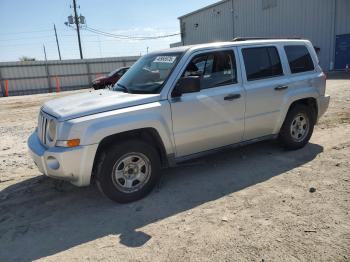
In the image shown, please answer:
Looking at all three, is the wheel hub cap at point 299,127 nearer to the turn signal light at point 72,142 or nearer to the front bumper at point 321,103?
the front bumper at point 321,103

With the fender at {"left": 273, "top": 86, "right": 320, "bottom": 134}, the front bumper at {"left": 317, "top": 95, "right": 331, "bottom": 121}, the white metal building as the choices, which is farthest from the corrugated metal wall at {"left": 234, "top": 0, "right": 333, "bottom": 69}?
the fender at {"left": 273, "top": 86, "right": 320, "bottom": 134}

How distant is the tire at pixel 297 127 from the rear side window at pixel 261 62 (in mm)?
783

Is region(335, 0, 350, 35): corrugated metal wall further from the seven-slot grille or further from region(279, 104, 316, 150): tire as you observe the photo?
the seven-slot grille

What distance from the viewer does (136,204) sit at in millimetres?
4207

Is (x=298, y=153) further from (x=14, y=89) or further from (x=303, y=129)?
(x=14, y=89)

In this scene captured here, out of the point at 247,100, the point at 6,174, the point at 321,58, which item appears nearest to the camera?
the point at 247,100

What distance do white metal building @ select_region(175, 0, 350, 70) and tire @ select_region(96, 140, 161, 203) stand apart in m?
21.4

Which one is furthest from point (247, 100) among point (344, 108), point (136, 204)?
point (344, 108)

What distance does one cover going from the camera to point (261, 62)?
17.2 ft

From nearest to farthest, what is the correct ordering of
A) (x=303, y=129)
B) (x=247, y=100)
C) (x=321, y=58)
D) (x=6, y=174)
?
(x=247, y=100), (x=6, y=174), (x=303, y=129), (x=321, y=58)

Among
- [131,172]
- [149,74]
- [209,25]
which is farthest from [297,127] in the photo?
[209,25]

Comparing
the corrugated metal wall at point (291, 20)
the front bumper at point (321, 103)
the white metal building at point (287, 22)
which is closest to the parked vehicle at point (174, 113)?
the front bumper at point (321, 103)

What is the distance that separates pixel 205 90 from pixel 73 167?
2063mm

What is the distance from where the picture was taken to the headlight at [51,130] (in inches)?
154
